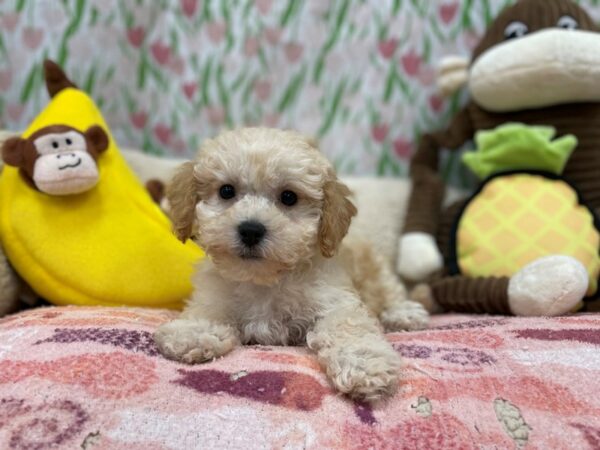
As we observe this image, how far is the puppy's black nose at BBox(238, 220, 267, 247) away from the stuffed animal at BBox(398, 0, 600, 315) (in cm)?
109

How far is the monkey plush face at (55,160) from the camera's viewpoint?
6.84 feet

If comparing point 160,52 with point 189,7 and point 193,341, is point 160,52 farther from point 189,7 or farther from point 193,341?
point 193,341

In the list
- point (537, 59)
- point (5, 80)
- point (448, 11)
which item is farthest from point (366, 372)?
point (5, 80)

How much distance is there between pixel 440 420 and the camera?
1.24 meters

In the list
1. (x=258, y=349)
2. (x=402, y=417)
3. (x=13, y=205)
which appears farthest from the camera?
(x=13, y=205)

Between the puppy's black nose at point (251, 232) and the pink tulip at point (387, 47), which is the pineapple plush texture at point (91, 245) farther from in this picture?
the pink tulip at point (387, 47)

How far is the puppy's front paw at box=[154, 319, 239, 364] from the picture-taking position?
1508 mm

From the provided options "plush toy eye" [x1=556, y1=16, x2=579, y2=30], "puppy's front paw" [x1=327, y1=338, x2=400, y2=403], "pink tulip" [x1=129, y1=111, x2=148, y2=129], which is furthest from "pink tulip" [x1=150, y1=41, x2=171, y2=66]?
"puppy's front paw" [x1=327, y1=338, x2=400, y2=403]

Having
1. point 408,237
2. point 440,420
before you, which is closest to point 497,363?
point 440,420

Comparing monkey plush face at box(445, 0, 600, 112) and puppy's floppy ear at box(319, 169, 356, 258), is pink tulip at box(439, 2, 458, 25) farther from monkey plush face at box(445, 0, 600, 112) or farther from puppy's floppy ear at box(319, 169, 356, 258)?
puppy's floppy ear at box(319, 169, 356, 258)

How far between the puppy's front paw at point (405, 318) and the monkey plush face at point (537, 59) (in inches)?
42.7

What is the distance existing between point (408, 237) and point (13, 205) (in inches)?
68.2

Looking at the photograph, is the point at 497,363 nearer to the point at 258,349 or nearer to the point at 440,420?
the point at 440,420

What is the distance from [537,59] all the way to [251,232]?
1.58 meters
